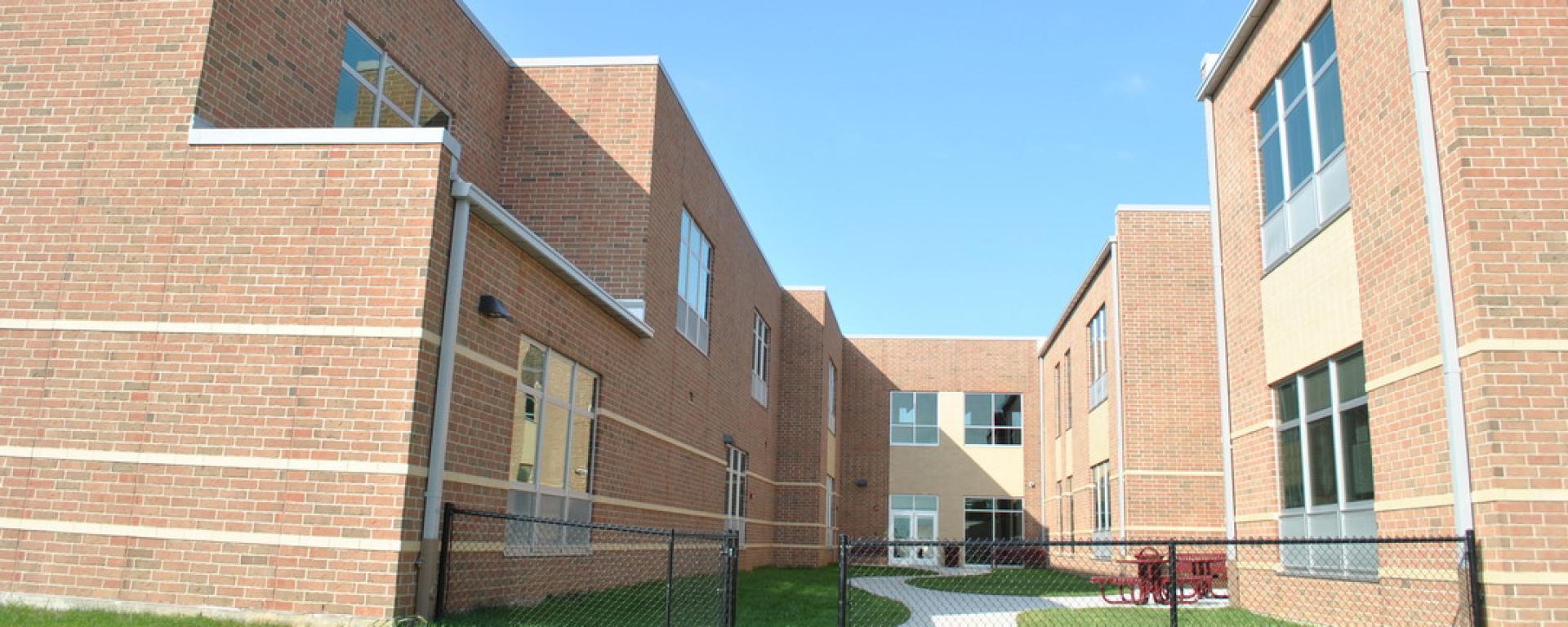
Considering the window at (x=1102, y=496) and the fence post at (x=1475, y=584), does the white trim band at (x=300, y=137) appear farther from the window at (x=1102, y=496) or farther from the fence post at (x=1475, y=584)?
the window at (x=1102, y=496)

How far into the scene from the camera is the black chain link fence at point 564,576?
9211 mm

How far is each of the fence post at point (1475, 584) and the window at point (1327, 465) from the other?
1.89m

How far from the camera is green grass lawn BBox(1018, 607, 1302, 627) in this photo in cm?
1159

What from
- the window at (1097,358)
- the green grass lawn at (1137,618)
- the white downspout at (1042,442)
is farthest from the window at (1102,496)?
the white downspout at (1042,442)

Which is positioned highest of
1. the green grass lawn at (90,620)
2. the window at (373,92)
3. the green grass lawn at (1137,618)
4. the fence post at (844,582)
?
the window at (373,92)

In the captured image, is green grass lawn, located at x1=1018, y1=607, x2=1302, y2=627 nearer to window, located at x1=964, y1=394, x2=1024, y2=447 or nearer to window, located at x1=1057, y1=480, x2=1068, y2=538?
window, located at x1=1057, y1=480, x2=1068, y2=538

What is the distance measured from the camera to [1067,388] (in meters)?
30.9

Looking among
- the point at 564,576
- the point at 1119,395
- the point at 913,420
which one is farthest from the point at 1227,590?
the point at 913,420

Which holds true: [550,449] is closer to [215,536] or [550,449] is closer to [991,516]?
[215,536]

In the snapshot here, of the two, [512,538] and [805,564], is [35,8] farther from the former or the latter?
[805,564]

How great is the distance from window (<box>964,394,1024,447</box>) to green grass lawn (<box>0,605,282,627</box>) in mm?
32227

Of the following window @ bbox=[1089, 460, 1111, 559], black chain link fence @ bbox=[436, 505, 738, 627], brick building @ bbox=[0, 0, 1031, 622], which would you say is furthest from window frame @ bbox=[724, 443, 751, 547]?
brick building @ bbox=[0, 0, 1031, 622]

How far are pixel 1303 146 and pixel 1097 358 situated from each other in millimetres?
13539

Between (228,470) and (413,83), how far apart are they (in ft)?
21.7
